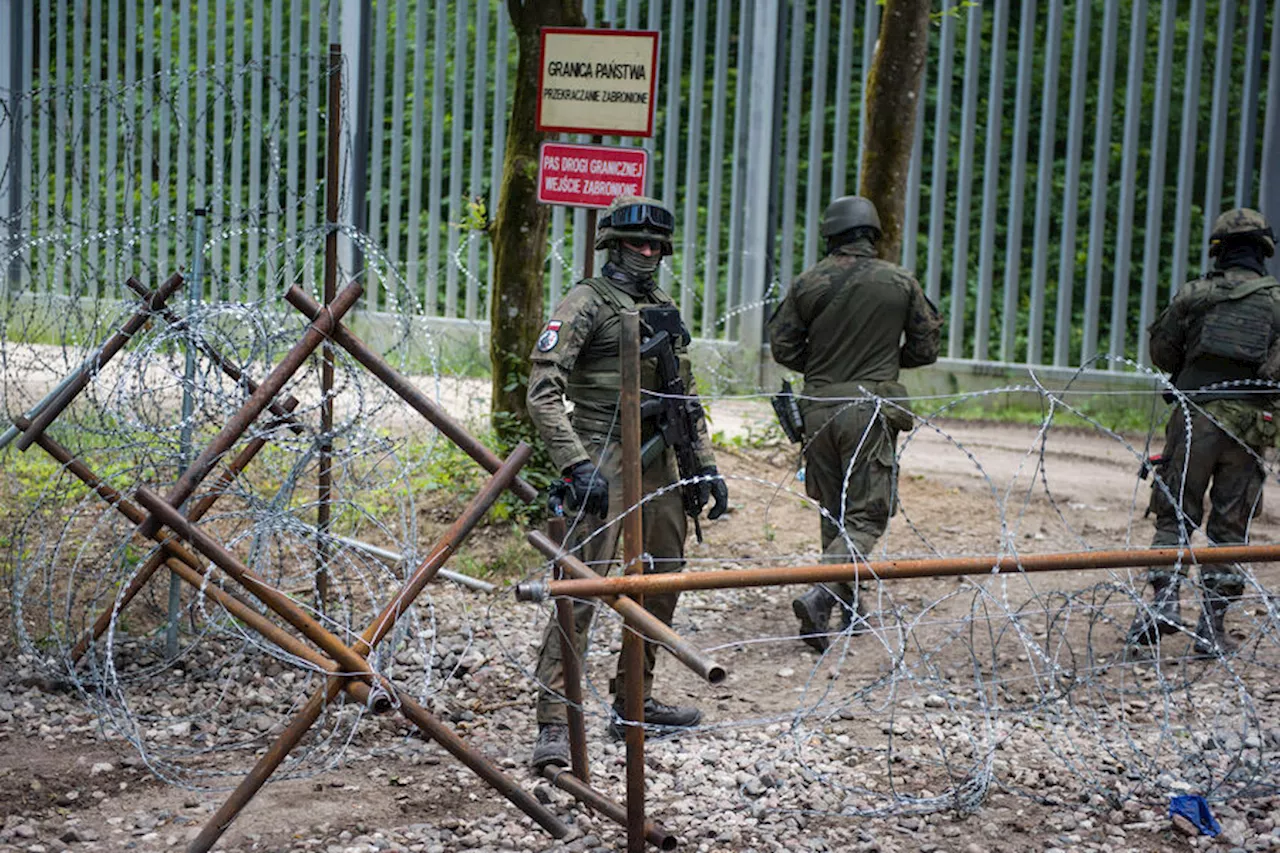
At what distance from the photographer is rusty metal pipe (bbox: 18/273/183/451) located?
5.05m

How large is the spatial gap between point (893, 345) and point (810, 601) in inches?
44.2

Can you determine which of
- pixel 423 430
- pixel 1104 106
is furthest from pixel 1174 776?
pixel 1104 106

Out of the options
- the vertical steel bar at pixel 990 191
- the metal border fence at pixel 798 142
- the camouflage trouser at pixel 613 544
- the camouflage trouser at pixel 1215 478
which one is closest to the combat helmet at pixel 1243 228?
the camouflage trouser at pixel 1215 478

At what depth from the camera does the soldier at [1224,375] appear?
19.9 ft

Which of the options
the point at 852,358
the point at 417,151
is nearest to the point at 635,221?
the point at 852,358

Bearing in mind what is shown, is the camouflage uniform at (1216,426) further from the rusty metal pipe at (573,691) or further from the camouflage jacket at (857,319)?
the rusty metal pipe at (573,691)

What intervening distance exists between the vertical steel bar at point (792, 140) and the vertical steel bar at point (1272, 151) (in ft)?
11.3

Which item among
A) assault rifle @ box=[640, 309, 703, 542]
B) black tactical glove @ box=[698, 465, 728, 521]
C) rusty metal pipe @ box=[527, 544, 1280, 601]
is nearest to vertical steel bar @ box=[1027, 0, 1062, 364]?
black tactical glove @ box=[698, 465, 728, 521]

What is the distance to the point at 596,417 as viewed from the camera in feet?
16.8

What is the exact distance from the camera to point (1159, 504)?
6289mm

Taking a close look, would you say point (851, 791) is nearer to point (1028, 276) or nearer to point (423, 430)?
point (423, 430)

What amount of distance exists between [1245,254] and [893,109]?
8.75 feet

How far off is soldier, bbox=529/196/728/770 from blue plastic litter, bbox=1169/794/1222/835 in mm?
1670

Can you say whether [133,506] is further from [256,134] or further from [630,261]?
[256,134]
